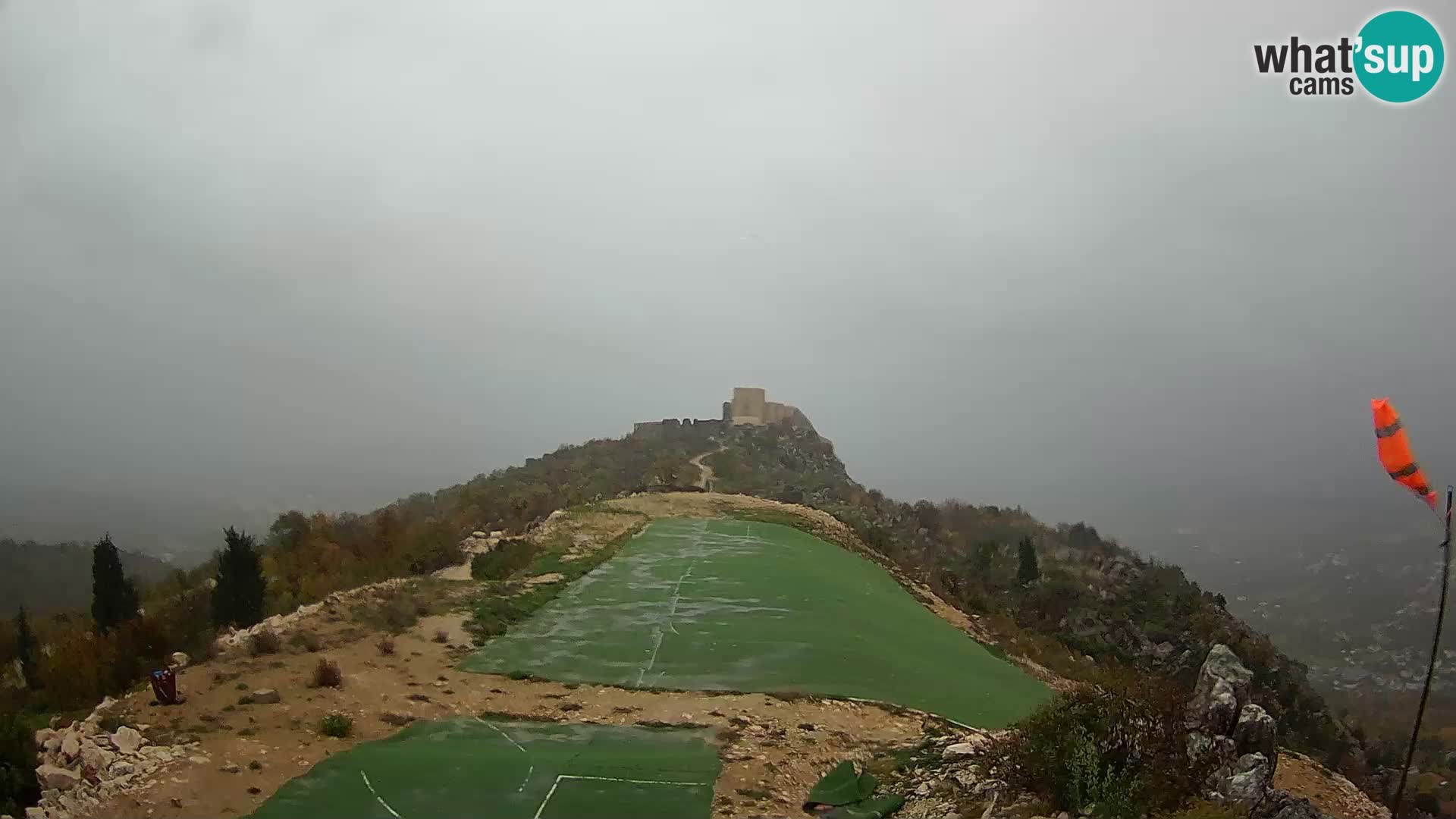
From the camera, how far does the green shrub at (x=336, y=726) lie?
23.6 feet

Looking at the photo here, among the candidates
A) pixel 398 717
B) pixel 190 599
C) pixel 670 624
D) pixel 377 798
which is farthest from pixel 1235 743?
pixel 190 599

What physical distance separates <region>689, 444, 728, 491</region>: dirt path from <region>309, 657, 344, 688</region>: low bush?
25323 millimetres

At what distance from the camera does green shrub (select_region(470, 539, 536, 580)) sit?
14.8 m

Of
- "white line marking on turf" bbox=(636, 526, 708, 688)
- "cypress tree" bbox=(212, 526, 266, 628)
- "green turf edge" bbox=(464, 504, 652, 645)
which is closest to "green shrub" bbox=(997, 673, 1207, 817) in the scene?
"white line marking on turf" bbox=(636, 526, 708, 688)

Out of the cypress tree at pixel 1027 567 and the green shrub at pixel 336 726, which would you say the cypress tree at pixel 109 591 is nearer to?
the green shrub at pixel 336 726

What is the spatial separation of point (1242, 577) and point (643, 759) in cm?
6475

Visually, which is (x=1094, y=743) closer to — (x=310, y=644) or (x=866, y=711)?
(x=866, y=711)

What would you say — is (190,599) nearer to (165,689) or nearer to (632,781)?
(165,689)

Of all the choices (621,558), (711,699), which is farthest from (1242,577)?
(711,699)

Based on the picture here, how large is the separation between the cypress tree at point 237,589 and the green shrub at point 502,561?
4.13 metres

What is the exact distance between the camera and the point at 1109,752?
17.3ft

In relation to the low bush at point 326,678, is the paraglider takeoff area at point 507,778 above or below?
below

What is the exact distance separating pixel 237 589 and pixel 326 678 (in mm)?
3911

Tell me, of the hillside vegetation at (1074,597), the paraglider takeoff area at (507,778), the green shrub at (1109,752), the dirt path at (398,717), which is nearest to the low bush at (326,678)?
the dirt path at (398,717)
